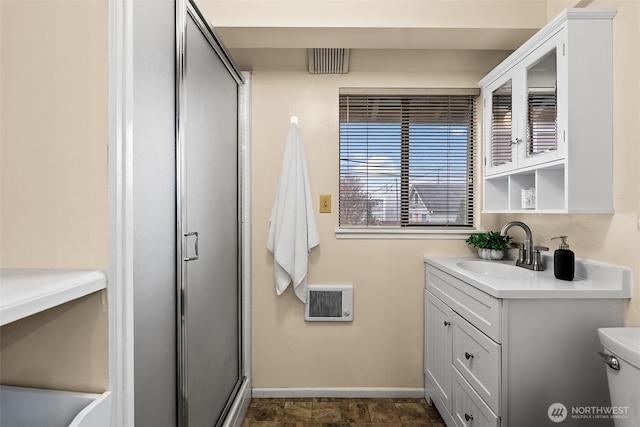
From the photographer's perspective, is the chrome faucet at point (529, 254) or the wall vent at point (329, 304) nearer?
the chrome faucet at point (529, 254)

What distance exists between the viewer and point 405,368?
2332 mm

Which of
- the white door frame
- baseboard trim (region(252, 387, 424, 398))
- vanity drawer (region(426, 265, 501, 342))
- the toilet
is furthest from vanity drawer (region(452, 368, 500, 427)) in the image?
the white door frame

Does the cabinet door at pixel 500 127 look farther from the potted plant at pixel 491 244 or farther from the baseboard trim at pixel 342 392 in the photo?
the baseboard trim at pixel 342 392

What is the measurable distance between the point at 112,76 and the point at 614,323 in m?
1.87

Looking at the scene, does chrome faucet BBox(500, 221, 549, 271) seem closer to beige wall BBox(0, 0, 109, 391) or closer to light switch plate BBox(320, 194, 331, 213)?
light switch plate BBox(320, 194, 331, 213)

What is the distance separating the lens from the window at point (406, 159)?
2.42 metres

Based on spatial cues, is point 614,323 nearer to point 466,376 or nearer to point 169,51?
point 466,376

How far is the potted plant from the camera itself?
85.0 inches

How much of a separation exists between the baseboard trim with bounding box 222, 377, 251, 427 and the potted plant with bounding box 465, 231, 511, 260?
166 cm

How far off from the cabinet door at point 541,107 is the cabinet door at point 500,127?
88 mm

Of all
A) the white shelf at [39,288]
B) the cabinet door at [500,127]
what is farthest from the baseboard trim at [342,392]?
the white shelf at [39,288]

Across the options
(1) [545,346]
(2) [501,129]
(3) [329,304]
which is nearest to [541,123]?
(2) [501,129]

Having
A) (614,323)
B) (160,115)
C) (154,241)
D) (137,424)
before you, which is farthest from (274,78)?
(614,323)

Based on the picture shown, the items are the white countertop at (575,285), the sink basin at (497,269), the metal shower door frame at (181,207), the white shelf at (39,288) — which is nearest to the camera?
the white shelf at (39,288)
